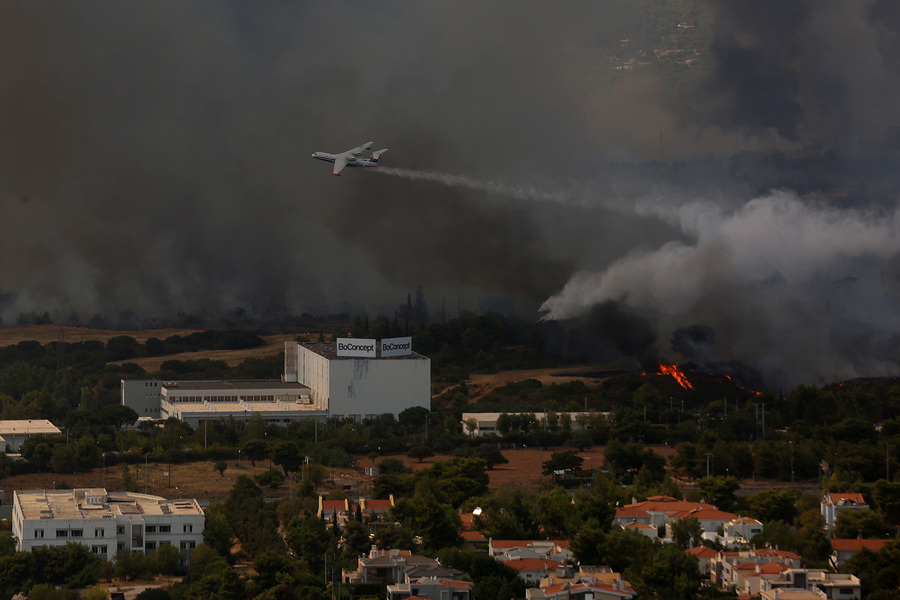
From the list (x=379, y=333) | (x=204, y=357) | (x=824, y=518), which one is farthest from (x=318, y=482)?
(x=204, y=357)

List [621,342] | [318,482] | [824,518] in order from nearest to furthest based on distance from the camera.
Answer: [824,518], [318,482], [621,342]

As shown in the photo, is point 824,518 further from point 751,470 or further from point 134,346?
point 134,346

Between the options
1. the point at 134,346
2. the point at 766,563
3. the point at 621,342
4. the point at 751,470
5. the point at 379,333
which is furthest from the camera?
the point at 134,346

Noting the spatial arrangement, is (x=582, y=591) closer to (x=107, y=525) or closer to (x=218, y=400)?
(x=107, y=525)

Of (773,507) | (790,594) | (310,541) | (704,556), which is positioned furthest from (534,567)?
→ (773,507)

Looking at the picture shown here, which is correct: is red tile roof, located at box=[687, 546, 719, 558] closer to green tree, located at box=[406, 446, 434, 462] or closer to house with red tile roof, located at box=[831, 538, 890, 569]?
house with red tile roof, located at box=[831, 538, 890, 569]

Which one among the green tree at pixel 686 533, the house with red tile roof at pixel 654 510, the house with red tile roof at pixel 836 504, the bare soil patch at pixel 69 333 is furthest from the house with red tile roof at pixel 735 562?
the bare soil patch at pixel 69 333

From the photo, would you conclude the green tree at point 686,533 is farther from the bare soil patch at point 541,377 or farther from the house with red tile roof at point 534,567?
the bare soil patch at point 541,377
